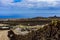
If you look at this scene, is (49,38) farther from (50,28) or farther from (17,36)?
(17,36)

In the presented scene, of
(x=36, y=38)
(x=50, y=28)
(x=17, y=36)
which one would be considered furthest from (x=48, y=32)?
(x=17, y=36)

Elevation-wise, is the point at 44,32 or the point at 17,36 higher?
the point at 44,32

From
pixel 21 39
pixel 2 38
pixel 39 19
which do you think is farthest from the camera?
pixel 39 19

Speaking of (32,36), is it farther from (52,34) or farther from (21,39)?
(21,39)

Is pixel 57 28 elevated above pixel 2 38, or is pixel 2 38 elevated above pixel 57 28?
Result: pixel 57 28

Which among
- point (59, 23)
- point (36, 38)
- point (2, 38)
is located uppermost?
point (59, 23)

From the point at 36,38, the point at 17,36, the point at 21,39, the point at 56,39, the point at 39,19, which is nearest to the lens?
the point at 56,39

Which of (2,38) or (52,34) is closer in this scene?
(52,34)

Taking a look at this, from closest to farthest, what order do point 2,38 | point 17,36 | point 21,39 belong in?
point 21,39 < point 17,36 < point 2,38

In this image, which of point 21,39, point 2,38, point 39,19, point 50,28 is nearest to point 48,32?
point 50,28
